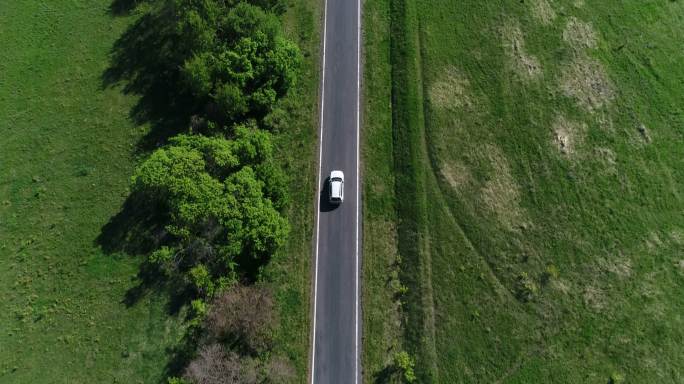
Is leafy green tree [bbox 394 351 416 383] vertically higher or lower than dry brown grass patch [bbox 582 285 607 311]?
lower

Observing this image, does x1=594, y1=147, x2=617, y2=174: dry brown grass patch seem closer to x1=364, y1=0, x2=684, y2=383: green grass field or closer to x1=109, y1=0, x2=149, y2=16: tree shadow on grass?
x1=364, y1=0, x2=684, y2=383: green grass field

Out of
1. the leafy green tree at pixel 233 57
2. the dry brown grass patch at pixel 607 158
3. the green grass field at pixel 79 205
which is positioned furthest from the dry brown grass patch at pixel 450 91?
the leafy green tree at pixel 233 57

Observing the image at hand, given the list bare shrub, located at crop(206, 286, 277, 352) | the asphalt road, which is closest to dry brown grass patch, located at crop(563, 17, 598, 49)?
the asphalt road

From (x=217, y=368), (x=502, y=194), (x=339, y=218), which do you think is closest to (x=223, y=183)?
(x=339, y=218)

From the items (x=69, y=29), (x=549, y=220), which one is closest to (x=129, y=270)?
(x=69, y=29)

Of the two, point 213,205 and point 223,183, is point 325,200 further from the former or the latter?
point 213,205

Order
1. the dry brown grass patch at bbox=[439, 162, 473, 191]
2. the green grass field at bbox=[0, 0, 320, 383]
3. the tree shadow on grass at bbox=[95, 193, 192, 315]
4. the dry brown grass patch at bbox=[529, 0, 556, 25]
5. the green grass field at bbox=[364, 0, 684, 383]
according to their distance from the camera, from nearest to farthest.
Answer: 1. the green grass field at bbox=[0, 0, 320, 383]
2. the green grass field at bbox=[364, 0, 684, 383]
3. the tree shadow on grass at bbox=[95, 193, 192, 315]
4. the dry brown grass patch at bbox=[439, 162, 473, 191]
5. the dry brown grass patch at bbox=[529, 0, 556, 25]

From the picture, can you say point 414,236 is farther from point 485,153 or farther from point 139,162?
point 139,162

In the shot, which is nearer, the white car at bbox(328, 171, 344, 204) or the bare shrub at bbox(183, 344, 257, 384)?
the bare shrub at bbox(183, 344, 257, 384)
